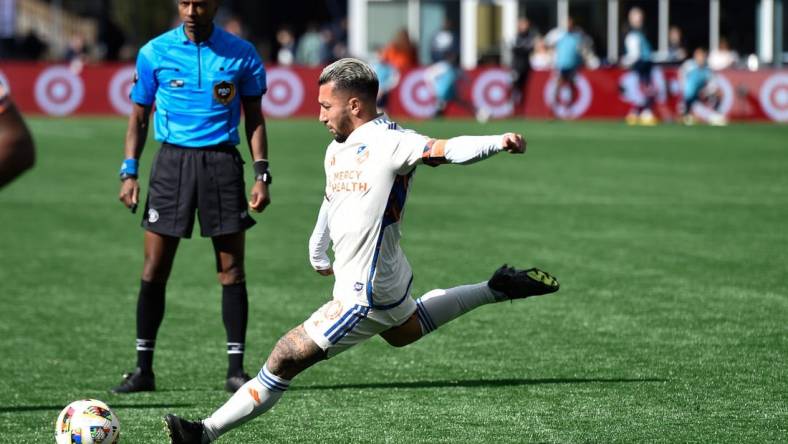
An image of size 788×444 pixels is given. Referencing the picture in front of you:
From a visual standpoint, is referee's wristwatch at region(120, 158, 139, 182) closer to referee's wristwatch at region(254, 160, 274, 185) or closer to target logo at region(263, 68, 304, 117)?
referee's wristwatch at region(254, 160, 274, 185)

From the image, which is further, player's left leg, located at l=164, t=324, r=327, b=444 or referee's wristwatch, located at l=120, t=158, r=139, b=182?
referee's wristwatch, located at l=120, t=158, r=139, b=182

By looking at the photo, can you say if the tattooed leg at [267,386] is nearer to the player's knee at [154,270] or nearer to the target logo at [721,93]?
the player's knee at [154,270]

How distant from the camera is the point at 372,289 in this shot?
6.01 meters

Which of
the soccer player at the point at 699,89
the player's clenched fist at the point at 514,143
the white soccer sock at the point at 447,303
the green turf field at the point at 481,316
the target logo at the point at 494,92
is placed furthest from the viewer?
the target logo at the point at 494,92

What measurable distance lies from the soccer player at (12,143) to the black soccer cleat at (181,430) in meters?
2.07

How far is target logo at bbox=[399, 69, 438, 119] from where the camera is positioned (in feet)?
107

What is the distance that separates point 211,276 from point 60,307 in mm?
1843

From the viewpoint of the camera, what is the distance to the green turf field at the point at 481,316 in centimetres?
696

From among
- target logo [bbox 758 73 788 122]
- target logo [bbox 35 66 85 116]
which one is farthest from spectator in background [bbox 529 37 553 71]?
target logo [bbox 35 66 85 116]

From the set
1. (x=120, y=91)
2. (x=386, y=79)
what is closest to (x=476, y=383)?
(x=120, y=91)

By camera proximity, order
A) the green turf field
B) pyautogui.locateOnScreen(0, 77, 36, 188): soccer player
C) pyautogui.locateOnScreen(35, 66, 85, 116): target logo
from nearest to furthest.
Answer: pyautogui.locateOnScreen(0, 77, 36, 188): soccer player
the green turf field
pyautogui.locateOnScreen(35, 66, 85, 116): target logo

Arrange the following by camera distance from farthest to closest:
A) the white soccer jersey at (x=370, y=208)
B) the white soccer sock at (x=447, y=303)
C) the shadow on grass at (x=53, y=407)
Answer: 1. the shadow on grass at (x=53, y=407)
2. the white soccer sock at (x=447, y=303)
3. the white soccer jersey at (x=370, y=208)

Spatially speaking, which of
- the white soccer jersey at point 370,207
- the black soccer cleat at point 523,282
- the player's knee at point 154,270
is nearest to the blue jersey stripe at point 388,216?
the white soccer jersey at point 370,207

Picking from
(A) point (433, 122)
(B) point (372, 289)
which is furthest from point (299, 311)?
(A) point (433, 122)
